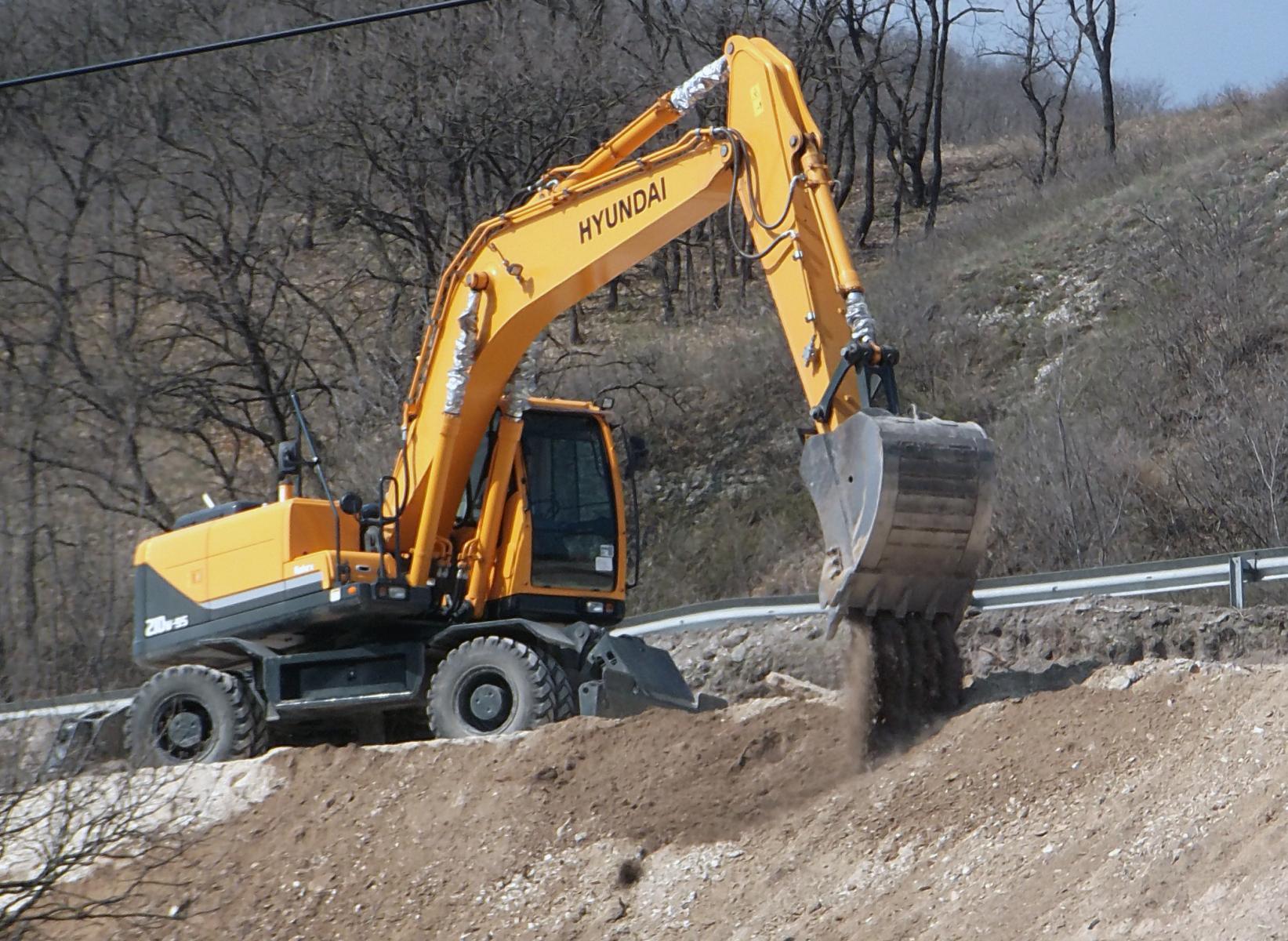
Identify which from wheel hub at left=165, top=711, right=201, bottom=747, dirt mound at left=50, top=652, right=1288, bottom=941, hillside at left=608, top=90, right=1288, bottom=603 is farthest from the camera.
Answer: hillside at left=608, top=90, right=1288, bottom=603

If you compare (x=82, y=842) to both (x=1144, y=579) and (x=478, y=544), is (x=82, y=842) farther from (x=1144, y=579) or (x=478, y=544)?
(x=1144, y=579)

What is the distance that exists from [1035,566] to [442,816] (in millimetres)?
9387

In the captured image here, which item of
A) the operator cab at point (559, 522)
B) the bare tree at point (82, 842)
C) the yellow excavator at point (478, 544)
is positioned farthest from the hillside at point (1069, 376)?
the bare tree at point (82, 842)

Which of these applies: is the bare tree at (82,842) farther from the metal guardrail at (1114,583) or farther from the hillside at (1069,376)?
the hillside at (1069,376)

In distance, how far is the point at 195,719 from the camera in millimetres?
12586

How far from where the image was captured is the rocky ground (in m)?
7.11

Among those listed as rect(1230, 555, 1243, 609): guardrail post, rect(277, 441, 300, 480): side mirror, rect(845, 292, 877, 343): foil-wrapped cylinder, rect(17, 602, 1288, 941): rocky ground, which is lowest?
rect(17, 602, 1288, 941): rocky ground

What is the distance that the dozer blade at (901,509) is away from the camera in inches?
327

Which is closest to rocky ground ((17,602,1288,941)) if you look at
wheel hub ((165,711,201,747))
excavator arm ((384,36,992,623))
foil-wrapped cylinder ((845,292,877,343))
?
excavator arm ((384,36,992,623))

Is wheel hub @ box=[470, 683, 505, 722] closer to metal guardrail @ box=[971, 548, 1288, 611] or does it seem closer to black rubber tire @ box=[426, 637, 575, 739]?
black rubber tire @ box=[426, 637, 575, 739]

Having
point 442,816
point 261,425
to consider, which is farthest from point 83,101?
point 442,816

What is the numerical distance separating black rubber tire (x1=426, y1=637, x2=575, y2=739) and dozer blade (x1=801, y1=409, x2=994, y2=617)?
3.12 m

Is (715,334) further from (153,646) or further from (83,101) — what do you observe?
(153,646)

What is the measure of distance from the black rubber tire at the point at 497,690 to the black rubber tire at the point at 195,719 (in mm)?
1580
